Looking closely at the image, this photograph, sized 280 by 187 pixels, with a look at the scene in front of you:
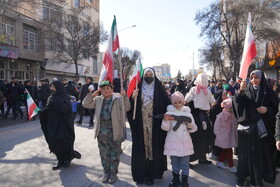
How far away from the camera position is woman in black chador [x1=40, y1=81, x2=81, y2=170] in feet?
14.3

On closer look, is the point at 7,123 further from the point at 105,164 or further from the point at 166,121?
the point at 166,121

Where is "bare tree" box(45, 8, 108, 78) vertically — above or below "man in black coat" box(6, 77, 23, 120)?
above

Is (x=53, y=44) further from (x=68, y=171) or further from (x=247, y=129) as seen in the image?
(x=247, y=129)

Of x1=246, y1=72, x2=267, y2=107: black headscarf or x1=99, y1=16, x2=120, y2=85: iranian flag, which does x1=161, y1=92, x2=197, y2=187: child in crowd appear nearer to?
x1=246, y1=72, x2=267, y2=107: black headscarf

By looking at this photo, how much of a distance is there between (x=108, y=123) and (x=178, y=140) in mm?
1209

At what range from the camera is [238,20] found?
2570 centimetres

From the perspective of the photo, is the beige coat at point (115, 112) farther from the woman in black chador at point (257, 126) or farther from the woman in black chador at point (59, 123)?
the woman in black chador at point (257, 126)

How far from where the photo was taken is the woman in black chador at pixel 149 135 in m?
3.78

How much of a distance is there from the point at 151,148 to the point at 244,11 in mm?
25533

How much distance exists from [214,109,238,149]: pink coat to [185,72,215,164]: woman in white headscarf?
260mm

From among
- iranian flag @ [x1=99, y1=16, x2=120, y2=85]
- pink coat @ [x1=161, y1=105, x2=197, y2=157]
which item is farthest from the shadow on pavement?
pink coat @ [x1=161, y1=105, x2=197, y2=157]

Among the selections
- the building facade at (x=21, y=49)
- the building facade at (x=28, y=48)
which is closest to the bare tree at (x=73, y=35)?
the building facade at (x=28, y=48)

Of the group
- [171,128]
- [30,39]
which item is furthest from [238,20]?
[171,128]

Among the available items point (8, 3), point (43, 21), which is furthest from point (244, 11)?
point (8, 3)
